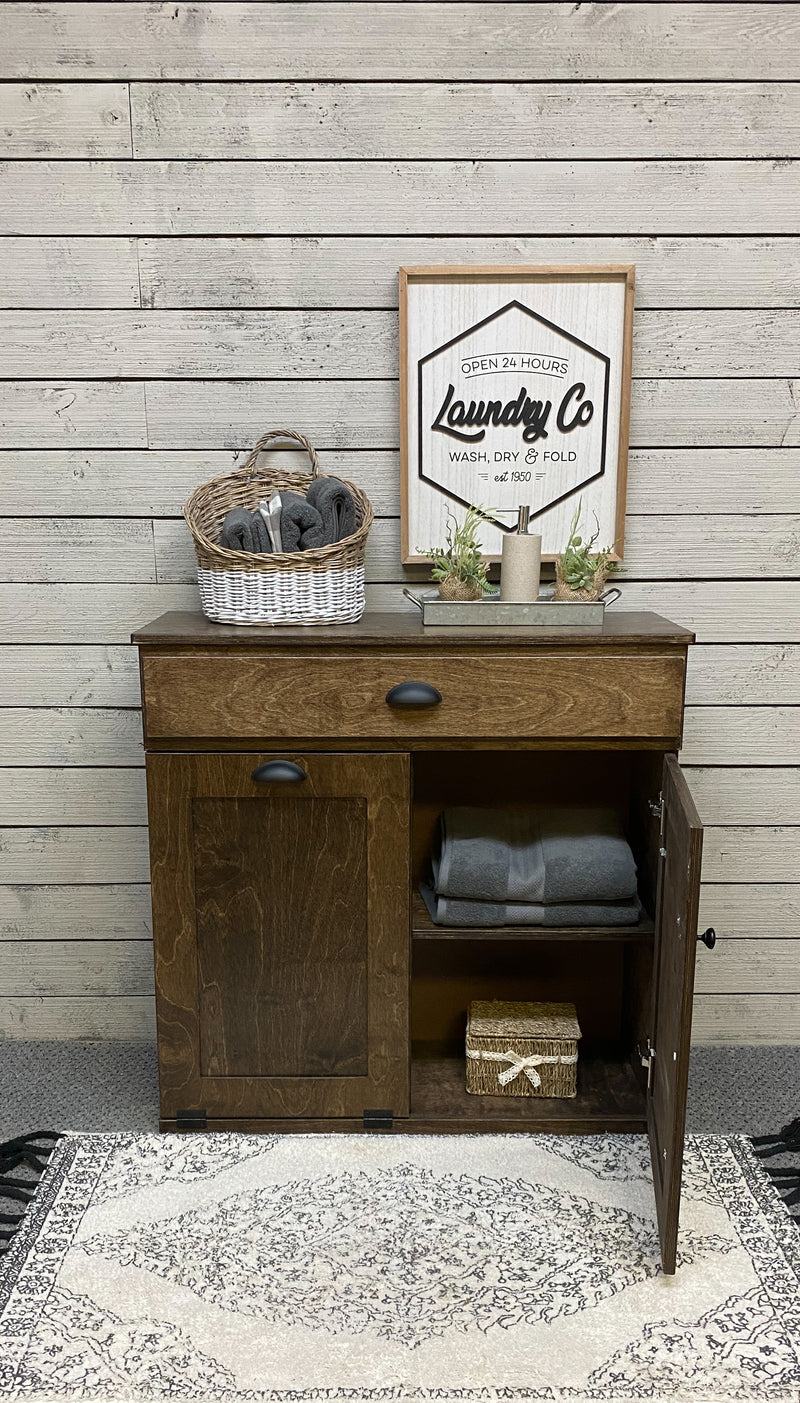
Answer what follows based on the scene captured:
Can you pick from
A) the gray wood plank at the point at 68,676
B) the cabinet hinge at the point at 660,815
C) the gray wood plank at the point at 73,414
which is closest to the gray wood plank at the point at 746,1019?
the cabinet hinge at the point at 660,815

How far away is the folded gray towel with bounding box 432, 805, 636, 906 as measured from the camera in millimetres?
1777

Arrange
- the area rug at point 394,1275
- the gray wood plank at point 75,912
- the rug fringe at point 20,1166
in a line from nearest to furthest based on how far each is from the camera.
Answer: the area rug at point 394,1275
the rug fringe at point 20,1166
the gray wood plank at point 75,912

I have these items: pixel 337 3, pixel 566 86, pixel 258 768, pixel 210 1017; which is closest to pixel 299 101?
pixel 337 3

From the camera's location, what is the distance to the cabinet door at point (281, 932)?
1.73m

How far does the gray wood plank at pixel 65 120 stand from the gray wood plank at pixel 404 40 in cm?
3

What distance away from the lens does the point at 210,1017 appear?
179 cm

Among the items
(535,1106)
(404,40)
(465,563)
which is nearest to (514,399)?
(465,563)

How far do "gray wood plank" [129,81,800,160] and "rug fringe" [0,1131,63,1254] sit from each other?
173 cm

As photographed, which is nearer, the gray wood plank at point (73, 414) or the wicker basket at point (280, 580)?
the wicker basket at point (280, 580)

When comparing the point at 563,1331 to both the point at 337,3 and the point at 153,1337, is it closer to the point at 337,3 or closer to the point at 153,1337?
the point at 153,1337

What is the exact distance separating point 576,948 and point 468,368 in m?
1.12

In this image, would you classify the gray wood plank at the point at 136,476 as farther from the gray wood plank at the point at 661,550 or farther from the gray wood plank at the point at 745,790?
the gray wood plank at the point at 745,790

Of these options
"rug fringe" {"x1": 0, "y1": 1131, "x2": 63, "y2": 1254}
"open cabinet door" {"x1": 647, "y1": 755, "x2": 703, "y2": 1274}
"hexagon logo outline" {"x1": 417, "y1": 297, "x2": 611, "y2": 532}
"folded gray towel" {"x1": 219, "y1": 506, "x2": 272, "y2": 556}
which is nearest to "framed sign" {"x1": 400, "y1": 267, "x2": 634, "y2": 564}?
"hexagon logo outline" {"x1": 417, "y1": 297, "x2": 611, "y2": 532}

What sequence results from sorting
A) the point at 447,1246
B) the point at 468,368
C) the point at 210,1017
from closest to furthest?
the point at 447,1246 < the point at 210,1017 < the point at 468,368
